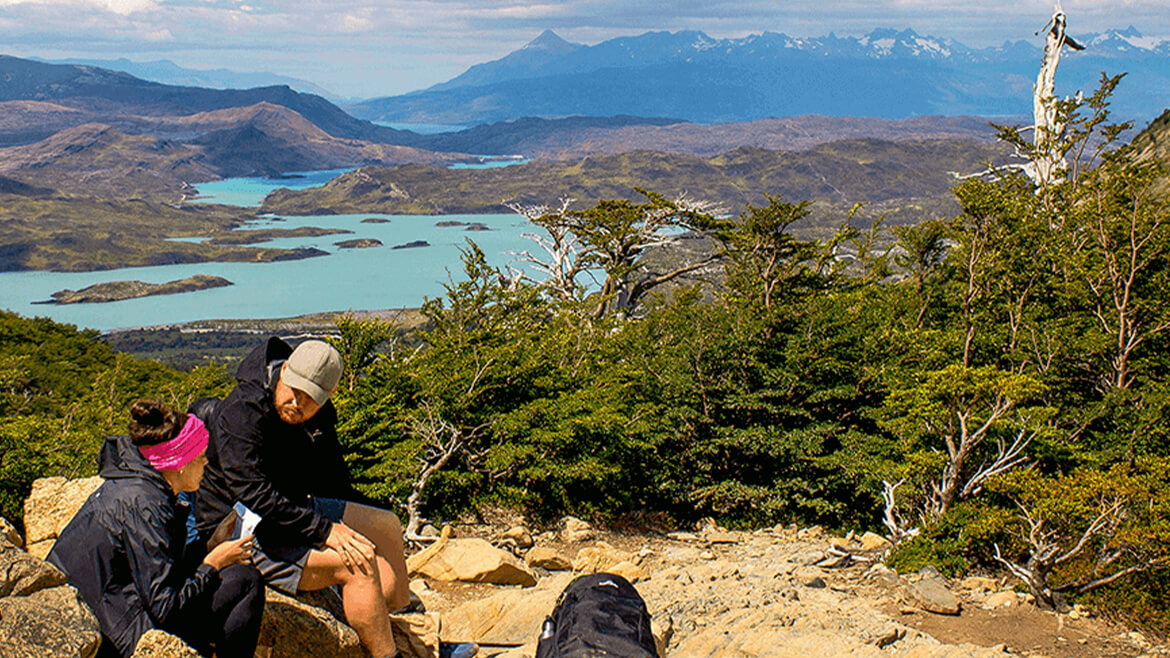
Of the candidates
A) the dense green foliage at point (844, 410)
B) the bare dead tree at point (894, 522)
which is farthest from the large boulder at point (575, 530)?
the bare dead tree at point (894, 522)

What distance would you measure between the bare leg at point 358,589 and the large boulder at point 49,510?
1.78 metres

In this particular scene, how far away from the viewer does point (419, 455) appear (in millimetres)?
9773

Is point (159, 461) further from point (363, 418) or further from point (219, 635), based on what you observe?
point (363, 418)

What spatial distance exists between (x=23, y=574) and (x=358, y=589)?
1508 mm

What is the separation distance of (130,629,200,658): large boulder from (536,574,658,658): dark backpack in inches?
61.8

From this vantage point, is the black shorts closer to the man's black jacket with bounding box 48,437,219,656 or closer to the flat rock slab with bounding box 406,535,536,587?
the man's black jacket with bounding box 48,437,219,656

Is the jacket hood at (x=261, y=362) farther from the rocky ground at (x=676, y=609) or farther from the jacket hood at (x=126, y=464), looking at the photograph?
the rocky ground at (x=676, y=609)

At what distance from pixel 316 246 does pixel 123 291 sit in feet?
166

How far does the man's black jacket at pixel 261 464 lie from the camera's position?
160 inches

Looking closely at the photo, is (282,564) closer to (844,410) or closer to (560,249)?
(844,410)

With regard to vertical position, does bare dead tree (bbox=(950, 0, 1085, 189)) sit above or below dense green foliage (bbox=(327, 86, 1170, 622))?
above

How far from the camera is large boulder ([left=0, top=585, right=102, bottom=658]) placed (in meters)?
3.18

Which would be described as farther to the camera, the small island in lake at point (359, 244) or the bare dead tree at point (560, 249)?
the small island in lake at point (359, 244)

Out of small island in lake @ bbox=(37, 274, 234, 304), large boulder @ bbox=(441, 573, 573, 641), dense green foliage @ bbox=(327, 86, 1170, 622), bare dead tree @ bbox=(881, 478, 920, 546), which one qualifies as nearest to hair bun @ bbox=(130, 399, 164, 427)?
large boulder @ bbox=(441, 573, 573, 641)
